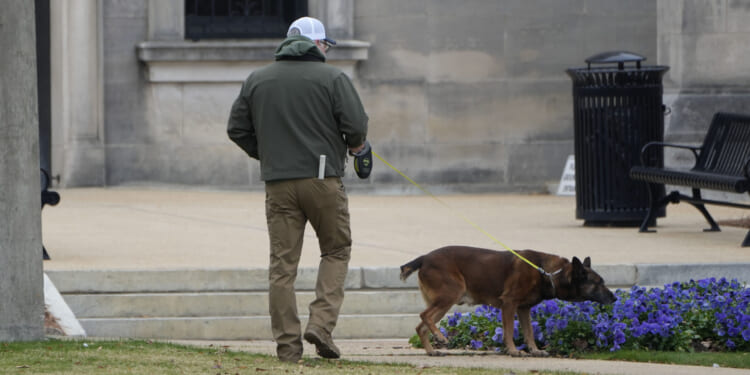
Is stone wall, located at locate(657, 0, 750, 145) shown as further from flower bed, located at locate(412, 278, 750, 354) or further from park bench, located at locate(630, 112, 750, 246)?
flower bed, located at locate(412, 278, 750, 354)

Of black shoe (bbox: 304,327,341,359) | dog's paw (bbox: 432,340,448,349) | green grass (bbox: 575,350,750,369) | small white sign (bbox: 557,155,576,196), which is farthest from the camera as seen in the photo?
small white sign (bbox: 557,155,576,196)

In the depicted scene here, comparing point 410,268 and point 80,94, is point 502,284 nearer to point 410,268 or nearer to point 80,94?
point 410,268

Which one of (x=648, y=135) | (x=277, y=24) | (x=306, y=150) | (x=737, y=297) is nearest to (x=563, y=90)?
(x=277, y=24)

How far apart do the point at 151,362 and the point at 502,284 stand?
78.7 inches

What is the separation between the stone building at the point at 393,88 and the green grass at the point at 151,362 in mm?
10334

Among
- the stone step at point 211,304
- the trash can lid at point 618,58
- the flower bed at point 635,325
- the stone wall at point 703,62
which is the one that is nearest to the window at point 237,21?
the stone wall at point 703,62

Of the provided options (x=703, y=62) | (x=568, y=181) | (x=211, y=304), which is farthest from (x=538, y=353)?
(x=568, y=181)

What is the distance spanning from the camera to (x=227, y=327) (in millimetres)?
8961

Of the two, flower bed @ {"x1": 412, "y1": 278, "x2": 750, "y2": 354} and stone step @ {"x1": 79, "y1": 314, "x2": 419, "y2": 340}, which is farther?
stone step @ {"x1": 79, "y1": 314, "x2": 419, "y2": 340}

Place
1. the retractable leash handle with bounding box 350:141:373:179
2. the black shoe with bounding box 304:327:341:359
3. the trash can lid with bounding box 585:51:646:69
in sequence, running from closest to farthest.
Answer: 1. the black shoe with bounding box 304:327:341:359
2. the retractable leash handle with bounding box 350:141:373:179
3. the trash can lid with bounding box 585:51:646:69

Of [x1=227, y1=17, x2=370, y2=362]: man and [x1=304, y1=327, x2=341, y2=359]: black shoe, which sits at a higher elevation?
[x1=227, y1=17, x2=370, y2=362]: man

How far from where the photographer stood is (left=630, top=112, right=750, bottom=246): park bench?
11.9 meters

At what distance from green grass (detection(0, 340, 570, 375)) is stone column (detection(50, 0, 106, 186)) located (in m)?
10.3

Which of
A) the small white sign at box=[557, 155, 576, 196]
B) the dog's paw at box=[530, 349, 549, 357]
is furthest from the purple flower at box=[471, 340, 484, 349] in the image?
the small white sign at box=[557, 155, 576, 196]
